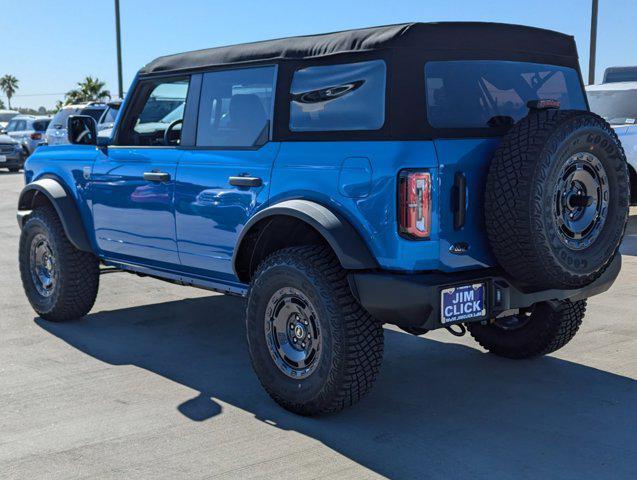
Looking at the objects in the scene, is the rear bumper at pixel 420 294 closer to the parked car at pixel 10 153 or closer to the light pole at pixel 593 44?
the light pole at pixel 593 44

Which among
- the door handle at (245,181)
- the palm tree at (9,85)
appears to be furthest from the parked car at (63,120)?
the palm tree at (9,85)

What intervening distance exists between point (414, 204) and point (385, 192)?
0.15 metres

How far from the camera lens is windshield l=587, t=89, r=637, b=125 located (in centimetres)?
1197

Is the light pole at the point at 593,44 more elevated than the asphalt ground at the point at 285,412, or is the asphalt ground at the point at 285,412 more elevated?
the light pole at the point at 593,44

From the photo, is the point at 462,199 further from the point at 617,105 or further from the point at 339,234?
the point at 617,105

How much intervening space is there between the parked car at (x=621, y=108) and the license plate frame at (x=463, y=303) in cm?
791

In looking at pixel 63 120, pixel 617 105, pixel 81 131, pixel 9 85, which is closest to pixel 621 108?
pixel 617 105

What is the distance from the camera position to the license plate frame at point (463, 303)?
3.92m

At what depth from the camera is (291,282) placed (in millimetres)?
4324

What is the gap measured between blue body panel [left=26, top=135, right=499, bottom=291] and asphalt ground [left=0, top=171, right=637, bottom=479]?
2.11 ft

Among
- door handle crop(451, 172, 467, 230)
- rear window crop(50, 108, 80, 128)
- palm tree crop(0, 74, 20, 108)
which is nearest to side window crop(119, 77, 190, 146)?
door handle crop(451, 172, 467, 230)

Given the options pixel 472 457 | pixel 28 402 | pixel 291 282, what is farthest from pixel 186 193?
pixel 472 457

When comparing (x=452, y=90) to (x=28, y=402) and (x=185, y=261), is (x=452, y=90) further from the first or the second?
(x=28, y=402)

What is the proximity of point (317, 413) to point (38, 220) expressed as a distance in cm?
323
